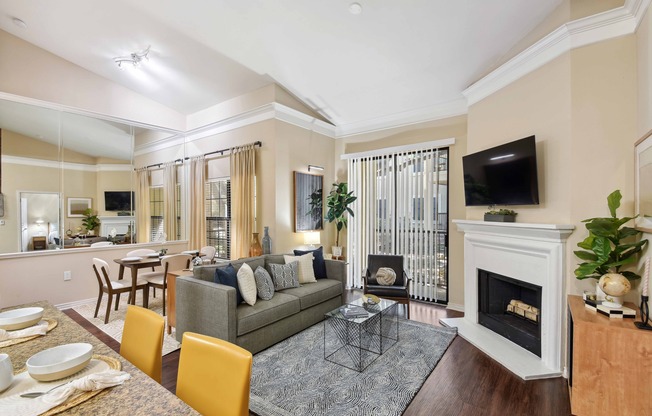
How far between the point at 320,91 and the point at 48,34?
391 cm

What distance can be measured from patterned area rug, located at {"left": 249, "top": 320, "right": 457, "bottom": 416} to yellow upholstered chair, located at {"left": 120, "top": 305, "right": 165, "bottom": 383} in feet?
3.54

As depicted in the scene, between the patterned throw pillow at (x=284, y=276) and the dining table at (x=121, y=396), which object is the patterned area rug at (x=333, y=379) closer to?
the patterned throw pillow at (x=284, y=276)

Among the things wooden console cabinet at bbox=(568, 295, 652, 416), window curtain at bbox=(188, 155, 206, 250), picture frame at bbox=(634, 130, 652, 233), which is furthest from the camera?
window curtain at bbox=(188, 155, 206, 250)

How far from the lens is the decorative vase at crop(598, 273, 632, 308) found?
219cm

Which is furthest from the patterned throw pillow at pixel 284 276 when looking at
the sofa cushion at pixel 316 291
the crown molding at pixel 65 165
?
the crown molding at pixel 65 165

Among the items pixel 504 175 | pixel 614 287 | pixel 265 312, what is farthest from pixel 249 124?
pixel 614 287

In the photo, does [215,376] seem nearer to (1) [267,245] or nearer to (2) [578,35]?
(1) [267,245]

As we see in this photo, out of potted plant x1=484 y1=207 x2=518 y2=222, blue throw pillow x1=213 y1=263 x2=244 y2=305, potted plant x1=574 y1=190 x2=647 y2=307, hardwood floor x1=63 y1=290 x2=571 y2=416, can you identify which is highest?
potted plant x1=484 y1=207 x2=518 y2=222

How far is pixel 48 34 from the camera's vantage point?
409cm

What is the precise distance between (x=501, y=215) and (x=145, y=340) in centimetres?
345

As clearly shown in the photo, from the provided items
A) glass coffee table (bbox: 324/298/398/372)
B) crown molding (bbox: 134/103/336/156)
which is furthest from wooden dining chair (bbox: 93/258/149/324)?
glass coffee table (bbox: 324/298/398/372)

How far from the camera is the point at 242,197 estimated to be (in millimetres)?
5043

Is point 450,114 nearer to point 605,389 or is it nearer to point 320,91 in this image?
point 320,91

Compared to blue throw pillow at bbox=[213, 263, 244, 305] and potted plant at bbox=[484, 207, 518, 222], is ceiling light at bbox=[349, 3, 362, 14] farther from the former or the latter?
blue throw pillow at bbox=[213, 263, 244, 305]
